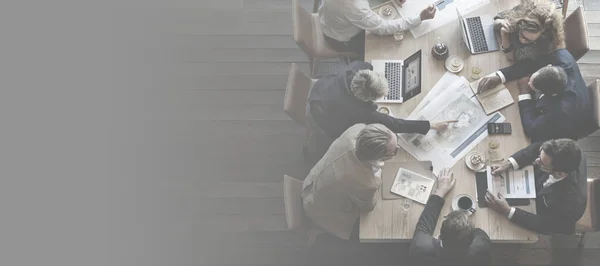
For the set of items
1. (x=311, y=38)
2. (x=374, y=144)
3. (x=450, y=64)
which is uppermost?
(x=311, y=38)

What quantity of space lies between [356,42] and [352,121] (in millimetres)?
900

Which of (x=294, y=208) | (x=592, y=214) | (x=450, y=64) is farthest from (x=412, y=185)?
(x=592, y=214)

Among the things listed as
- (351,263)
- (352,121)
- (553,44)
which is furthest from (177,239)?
(553,44)

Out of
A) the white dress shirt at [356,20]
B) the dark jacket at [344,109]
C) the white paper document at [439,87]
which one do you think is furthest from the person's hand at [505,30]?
A: the dark jacket at [344,109]

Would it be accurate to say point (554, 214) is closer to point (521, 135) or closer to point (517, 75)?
point (521, 135)

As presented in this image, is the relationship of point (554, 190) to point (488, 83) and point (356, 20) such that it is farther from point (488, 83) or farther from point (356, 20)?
point (356, 20)

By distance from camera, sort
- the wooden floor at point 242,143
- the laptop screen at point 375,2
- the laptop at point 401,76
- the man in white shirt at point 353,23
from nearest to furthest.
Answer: the laptop at point 401,76 < the man in white shirt at point 353,23 < the laptop screen at point 375,2 < the wooden floor at point 242,143

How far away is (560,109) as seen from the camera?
318cm

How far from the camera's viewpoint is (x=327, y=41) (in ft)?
13.4

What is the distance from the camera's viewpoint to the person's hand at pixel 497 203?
2990mm

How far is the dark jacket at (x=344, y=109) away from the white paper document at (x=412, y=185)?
273 millimetres

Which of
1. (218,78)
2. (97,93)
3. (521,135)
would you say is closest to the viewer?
(97,93)

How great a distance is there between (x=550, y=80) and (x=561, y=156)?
49cm

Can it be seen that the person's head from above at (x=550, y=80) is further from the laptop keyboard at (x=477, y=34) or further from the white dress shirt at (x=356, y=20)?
the white dress shirt at (x=356, y=20)
